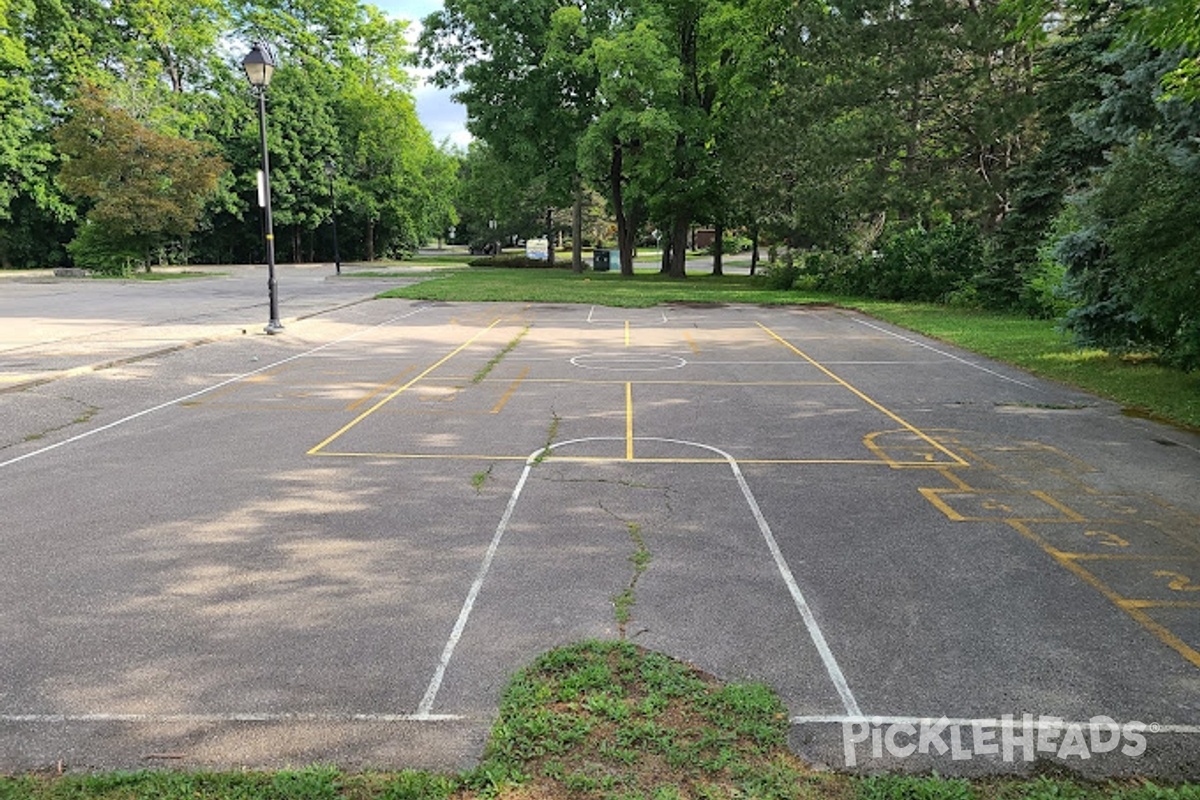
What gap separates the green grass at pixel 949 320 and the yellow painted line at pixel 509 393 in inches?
362

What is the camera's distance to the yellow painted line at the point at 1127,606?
15.3ft

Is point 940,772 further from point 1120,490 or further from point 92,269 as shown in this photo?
point 92,269

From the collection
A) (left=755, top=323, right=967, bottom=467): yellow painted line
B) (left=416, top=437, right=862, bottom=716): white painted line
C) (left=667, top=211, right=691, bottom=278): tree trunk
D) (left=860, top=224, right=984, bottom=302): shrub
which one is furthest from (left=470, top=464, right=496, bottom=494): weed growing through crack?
(left=667, top=211, right=691, bottom=278): tree trunk

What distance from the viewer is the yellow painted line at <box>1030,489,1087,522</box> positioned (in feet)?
23.0

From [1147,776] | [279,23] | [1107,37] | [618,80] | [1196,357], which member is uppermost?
[279,23]

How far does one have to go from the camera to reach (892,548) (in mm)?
6238

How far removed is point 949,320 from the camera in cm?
2358

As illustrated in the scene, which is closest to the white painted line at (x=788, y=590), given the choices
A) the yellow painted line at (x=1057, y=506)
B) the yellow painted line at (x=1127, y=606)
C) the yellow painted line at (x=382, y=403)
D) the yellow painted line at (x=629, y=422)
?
the yellow painted line at (x=629, y=422)

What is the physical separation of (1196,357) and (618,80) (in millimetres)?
28015

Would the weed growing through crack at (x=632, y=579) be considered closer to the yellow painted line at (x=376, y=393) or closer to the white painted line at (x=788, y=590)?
the white painted line at (x=788, y=590)

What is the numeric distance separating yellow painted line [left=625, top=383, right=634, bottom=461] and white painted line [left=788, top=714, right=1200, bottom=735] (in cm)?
508

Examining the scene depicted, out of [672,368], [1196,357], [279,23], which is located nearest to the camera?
[1196,357]

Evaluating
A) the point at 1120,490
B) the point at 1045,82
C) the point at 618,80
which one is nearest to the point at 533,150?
the point at 618,80

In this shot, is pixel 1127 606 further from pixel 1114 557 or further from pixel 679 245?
pixel 679 245
